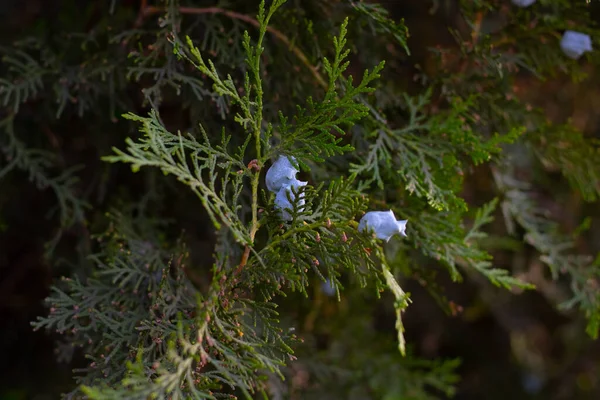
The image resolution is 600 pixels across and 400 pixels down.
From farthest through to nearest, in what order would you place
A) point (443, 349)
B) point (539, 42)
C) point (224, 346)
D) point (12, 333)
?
point (443, 349) → point (12, 333) → point (539, 42) → point (224, 346)

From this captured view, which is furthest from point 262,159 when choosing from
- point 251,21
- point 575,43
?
point 575,43

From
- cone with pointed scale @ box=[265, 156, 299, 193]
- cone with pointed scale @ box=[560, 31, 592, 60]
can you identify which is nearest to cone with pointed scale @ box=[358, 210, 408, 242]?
cone with pointed scale @ box=[265, 156, 299, 193]

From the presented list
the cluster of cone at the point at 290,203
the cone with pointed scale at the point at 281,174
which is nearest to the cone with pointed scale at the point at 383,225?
the cluster of cone at the point at 290,203

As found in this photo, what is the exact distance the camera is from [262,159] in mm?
733

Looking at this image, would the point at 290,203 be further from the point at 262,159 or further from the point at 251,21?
the point at 251,21

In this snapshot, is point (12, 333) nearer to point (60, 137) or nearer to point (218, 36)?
point (60, 137)

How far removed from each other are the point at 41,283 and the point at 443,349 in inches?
42.3

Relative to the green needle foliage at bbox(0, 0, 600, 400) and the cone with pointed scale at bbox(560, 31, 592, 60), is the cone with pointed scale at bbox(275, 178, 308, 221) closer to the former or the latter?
the green needle foliage at bbox(0, 0, 600, 400)

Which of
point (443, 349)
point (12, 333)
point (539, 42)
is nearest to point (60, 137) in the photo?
point (12, 333)

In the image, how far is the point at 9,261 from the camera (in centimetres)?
130

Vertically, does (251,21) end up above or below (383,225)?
above

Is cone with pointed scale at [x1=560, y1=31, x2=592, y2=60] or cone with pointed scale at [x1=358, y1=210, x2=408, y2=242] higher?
cone with pointed scale at [x1=560, y1=31, x2=592, y2=60]

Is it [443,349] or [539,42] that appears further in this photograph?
[443,349]

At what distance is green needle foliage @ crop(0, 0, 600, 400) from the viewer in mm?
749
